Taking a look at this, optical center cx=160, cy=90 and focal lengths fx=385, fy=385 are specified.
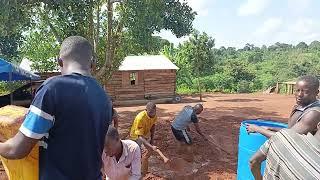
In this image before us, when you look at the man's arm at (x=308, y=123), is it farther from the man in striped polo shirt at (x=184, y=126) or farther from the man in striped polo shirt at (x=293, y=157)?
the man in striped polo shirt at (x=184, y=126)

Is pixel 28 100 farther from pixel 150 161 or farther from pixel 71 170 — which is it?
pixel 71 170

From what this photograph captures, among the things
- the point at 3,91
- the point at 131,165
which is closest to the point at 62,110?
the point at 131,165

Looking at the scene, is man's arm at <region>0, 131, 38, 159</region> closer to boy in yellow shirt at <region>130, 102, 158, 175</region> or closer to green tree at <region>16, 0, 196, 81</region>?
boy in yellow shirt at <region>130, 102, 158, 175</region>

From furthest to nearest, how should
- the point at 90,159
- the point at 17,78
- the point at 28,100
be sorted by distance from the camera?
the point at 28,100, the point at 17,78, the point at 90,159

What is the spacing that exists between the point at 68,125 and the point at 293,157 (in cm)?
109

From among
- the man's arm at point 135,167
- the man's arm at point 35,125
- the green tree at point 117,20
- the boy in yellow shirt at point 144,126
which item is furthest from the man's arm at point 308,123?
the green tree at point 117,20

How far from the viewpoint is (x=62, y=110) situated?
1870 mm

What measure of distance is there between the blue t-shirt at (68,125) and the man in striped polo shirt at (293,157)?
2.98 ft

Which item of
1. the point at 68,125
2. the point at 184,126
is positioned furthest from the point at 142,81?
the point at 68,125

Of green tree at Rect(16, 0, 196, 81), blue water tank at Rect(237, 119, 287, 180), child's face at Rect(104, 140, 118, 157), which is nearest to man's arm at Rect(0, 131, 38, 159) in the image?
child's face at Rect(104, 140, 118, 157)

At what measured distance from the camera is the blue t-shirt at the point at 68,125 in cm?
184

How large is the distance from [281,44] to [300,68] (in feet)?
180

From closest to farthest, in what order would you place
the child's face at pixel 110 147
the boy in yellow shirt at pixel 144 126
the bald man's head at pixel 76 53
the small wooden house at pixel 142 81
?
the bald man's head at pixel 76 53
the child's face at pixel 110 147
the boy in yellow shirt at pixel 144 126
the small wooden house at pixel 142 81

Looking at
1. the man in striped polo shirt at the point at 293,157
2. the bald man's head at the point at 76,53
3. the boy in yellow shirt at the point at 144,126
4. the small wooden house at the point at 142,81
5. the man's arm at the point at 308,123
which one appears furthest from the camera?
the small wooden house at the point at 142,81
